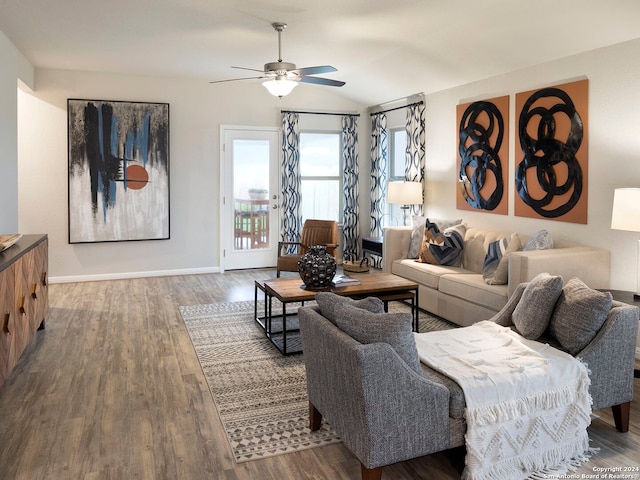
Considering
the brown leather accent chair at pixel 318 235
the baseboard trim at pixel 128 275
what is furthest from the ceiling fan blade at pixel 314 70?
the baseboard trim at pixel 128 275

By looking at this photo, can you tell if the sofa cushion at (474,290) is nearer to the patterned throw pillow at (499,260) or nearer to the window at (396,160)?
the patterned throw pillow at (499,260)

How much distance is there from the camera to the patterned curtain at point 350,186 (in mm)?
8156

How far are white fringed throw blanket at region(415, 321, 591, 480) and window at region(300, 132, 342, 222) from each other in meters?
5.58

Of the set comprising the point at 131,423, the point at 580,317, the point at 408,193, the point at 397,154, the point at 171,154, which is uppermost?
the point at 397,154

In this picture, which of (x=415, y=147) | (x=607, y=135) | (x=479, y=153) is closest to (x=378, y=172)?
(x=415, y=147)

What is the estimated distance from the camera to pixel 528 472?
2490 millimetres

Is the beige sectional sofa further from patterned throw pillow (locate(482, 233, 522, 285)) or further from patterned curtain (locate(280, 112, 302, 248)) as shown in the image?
patterned curtain (locate(280, 112, 302, 248))

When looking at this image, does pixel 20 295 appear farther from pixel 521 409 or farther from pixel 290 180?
pixel 290 180

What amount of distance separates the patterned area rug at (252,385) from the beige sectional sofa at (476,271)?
264 mm

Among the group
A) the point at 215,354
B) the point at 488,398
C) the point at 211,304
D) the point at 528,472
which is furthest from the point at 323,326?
the point at 211,304

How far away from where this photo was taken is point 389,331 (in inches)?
92.7

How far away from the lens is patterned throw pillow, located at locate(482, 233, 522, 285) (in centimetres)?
458

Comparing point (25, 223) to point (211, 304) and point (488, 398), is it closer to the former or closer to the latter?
point (211, 304)

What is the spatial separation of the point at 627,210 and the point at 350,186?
4893 millimetres
